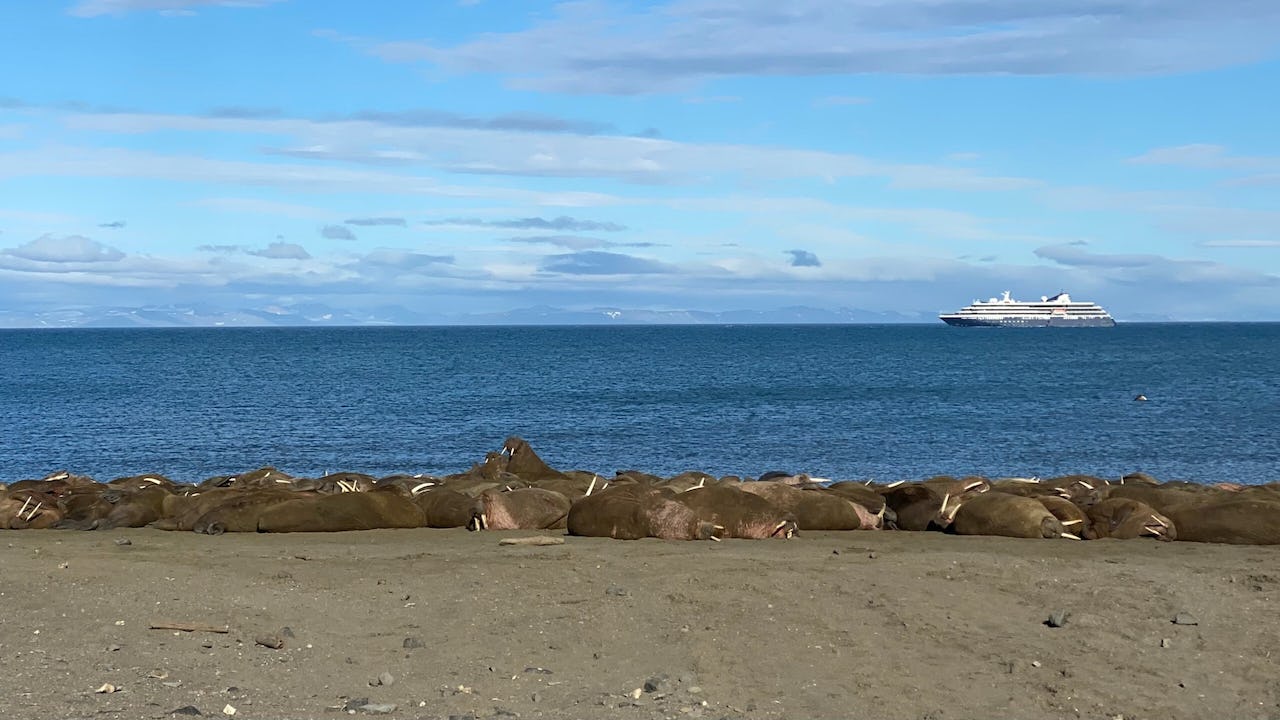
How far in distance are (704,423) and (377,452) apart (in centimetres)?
1317

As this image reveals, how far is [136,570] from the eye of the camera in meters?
12.4

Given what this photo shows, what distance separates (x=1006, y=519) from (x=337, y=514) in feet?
26.9

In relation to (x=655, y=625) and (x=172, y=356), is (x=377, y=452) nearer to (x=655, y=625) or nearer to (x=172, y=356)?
(x=655, y=625)

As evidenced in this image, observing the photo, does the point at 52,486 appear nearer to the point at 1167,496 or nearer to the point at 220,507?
the point at 220,507

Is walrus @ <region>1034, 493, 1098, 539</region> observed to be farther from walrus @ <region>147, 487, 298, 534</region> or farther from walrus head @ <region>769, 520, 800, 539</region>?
walrus @ <region>147, 487, 298, 534</region>

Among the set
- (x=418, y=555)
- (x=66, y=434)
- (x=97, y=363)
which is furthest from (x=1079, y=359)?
(x=418, y=555)

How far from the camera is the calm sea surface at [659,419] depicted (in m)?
33.8

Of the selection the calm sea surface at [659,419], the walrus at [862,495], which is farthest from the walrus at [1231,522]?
the calm sea surface at [659,419]

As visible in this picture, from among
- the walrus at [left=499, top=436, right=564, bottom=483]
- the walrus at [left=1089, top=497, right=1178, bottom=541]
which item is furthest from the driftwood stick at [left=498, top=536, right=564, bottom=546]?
the walrus at [left=1089, top=497, right=1178, bottom=541]

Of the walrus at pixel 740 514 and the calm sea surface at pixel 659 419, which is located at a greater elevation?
the walrus at pixel 740 514

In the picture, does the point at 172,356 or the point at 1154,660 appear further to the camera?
the point at 172,356

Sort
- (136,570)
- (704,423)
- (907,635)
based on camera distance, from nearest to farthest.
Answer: (907,635) < (136,570) < (704,423)

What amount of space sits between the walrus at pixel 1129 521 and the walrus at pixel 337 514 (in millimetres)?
8456

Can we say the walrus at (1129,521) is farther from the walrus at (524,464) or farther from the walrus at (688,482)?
the walrus at (524,464)
